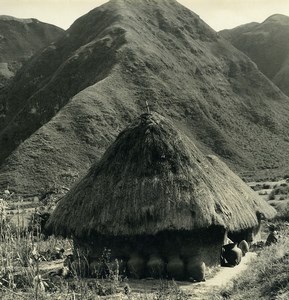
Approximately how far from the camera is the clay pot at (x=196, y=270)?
11859 mm

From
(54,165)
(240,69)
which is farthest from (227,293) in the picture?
(240,69)

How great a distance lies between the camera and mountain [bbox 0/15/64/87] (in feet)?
349

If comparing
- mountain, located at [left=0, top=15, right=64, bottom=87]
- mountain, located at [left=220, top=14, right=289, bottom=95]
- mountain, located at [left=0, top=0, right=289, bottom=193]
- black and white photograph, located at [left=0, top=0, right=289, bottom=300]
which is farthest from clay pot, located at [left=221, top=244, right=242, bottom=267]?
mountain, located at [left=0, top=15, right=64, bottom=87]

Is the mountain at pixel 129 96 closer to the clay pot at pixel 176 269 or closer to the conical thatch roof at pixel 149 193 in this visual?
the conical thatch roof at pixel 149 193

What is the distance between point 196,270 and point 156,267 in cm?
82

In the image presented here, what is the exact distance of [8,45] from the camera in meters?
111

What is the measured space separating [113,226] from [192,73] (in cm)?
5422

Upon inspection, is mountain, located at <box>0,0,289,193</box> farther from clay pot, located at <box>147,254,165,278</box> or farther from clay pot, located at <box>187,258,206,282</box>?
clay pot, located at <box>187,258,206,282</box>

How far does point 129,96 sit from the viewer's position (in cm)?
Result: 5562

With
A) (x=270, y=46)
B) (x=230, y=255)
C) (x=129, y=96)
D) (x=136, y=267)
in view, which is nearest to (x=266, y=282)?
(x=136, y=267)

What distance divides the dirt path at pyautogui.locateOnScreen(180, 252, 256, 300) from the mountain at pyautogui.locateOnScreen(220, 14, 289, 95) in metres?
80.7

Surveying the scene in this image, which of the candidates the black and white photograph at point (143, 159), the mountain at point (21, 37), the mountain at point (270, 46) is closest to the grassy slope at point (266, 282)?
the black and white photograph at point (143, 159)

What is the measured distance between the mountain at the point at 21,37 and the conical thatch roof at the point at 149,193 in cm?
9057

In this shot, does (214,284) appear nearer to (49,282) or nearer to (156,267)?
(156,267)
